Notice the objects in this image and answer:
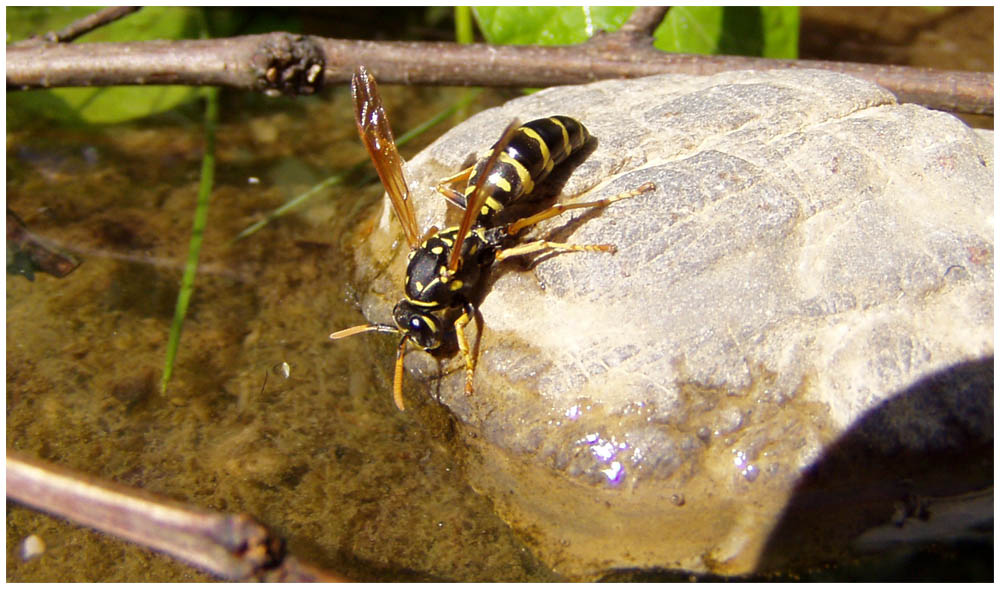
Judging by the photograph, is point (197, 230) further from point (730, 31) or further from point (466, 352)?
point (730, 31)

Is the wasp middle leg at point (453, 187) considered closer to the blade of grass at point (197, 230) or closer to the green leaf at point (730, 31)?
the blade of grass at point (197, 230)

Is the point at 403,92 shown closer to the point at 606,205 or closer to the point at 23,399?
the point at 606,205

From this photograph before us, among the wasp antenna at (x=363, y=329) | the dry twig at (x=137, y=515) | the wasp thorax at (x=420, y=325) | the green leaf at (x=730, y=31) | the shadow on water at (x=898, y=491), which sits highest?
the dry twig at (x=137, y=515)

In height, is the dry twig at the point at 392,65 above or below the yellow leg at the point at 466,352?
above

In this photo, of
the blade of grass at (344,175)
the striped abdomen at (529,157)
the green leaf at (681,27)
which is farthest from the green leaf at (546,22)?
the striped abdomen at (529,157)

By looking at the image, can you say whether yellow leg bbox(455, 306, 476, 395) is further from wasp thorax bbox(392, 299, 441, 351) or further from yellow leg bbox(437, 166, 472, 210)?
yellow leg bbox(437, 166, 472, 210)
